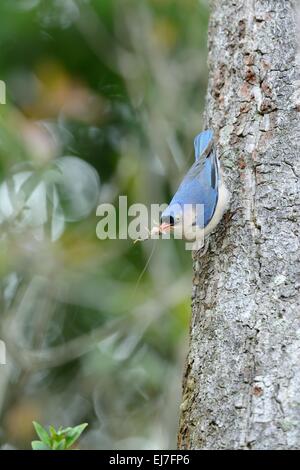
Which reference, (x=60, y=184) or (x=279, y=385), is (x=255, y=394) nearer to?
(x=279, y=385)

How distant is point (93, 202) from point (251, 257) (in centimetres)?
274

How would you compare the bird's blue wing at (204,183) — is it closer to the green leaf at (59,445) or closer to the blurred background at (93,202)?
the green leaf at (59,445)

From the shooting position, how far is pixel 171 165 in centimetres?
473

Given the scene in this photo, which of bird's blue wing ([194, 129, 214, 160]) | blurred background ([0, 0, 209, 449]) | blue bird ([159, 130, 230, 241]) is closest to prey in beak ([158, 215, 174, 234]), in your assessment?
blue bird ([159, 130, 230, 241])

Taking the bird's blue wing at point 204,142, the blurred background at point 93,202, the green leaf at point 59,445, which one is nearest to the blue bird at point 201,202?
the bird's blue wing at point 204,142

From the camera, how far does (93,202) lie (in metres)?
5.08

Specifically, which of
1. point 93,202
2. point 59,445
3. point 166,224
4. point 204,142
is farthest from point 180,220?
point 93,202

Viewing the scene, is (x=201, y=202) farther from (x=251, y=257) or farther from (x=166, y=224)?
(x=251, y=257)

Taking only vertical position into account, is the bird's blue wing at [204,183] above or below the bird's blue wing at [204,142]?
below

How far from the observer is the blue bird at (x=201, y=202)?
2725mm

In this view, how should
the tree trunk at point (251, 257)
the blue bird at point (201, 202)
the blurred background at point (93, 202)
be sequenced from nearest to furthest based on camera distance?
the tree trunk at point (251, 257), the blue bird at point (201, 202), the blurred background at point (93, 202)

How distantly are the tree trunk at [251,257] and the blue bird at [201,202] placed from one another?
0.04m

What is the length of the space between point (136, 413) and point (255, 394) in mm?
3067
